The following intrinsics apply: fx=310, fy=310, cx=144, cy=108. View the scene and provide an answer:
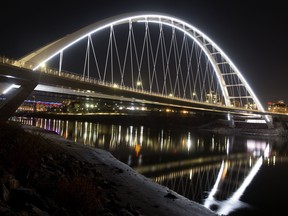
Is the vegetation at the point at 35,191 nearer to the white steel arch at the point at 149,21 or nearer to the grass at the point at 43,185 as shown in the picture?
the grass at the point at 43,185

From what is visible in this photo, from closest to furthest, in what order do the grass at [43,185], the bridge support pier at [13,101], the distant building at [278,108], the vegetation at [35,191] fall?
the vegetation at [35,191], the grass at [43,185], the bridge support pier at [13,101], the distant building at [278,108]

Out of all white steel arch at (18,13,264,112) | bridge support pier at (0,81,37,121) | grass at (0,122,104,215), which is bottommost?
grass at (0,122,104,215)

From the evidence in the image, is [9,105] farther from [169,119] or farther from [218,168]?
[169,119]

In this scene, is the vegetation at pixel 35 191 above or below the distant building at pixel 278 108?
below

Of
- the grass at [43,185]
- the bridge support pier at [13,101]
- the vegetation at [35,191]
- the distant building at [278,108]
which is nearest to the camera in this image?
the vegetation at [35,191]

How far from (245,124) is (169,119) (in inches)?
1188

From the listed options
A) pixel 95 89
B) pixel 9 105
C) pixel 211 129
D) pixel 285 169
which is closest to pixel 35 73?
pixel 9 105

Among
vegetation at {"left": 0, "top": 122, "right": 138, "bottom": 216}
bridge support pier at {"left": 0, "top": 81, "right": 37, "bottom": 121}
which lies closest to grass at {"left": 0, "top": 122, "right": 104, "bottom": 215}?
vegetation at {"left": 0, "top": 122, "right": 138, "bottom": 216}

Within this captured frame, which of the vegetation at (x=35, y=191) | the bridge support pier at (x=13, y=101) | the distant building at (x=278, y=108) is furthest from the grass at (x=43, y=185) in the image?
the distant building at (x=278, y=108)

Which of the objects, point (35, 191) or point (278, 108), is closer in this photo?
point (35, 191)

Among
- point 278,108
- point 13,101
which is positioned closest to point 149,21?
point 13,101

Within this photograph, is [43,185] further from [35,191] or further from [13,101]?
[13,101]

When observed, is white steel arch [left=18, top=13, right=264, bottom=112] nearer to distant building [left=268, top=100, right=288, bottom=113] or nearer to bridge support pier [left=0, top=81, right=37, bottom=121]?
bridge support pier [left=0, top=81, right=37, bottom=121]

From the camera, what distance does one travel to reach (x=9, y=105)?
24.9 meters
